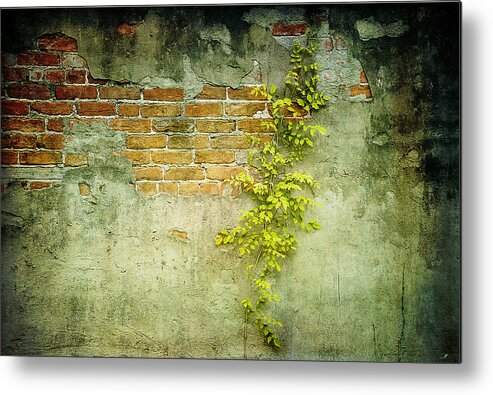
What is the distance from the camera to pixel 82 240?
9.04ft

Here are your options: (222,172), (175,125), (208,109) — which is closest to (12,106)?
(175,125)

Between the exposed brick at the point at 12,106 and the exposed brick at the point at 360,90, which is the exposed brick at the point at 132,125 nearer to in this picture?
the exposed brick at the point at 12,106

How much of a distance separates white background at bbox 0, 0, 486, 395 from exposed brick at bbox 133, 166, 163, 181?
2.52 ft

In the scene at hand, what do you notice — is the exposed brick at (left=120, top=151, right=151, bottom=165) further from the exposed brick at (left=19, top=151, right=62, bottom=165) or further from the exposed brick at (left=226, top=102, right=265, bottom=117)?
the exposed brick at (left=226, top=102, right=265, bottom=117)

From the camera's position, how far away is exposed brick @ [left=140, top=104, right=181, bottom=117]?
8.95 ft

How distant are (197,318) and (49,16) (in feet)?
5.26

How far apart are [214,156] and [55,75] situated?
0.86 meters

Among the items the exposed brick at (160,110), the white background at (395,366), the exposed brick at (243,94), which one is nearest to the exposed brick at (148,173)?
the exposed brick at (160,110)

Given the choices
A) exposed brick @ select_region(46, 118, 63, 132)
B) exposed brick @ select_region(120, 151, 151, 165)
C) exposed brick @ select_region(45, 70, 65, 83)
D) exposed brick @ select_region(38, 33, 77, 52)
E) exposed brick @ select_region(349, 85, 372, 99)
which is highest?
exposed brick @ select_region(38, 33, 77, 52)

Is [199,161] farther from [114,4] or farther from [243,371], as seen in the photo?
[243,371]

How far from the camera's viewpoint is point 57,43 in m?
2.74

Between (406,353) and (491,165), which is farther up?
(491,165)

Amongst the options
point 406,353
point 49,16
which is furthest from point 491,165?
point 49,16

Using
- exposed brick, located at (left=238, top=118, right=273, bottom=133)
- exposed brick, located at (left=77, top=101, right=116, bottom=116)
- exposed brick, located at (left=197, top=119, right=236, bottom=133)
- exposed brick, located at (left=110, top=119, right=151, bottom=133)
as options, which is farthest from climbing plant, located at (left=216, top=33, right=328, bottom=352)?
exposed brick, located at (left=77, top=101, right=116, bottom=116)
